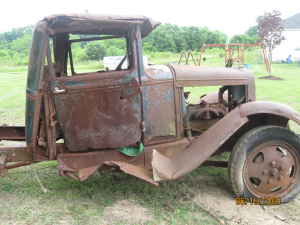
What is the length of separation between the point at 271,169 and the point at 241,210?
552 millimetres

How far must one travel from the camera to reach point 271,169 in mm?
3484

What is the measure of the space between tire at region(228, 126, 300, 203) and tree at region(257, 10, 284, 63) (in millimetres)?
25567

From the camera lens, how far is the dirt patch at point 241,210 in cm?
319

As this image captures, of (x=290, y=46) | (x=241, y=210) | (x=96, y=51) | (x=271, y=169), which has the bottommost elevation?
(x=241, y=210)

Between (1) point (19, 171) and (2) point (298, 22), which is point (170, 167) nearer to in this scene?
(1) point (19, 171)

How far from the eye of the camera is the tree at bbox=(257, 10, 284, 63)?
90.6 feet

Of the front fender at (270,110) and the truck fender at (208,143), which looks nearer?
the truck fender at (208,143)

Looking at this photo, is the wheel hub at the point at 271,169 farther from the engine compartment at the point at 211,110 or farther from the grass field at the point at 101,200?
the engine compartment at the point at 211,110

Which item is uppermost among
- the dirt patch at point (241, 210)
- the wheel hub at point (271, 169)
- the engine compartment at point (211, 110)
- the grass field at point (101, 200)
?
the engine compartment at point (211, 110)

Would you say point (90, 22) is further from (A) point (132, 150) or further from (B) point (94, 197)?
(B) point (94, 197)

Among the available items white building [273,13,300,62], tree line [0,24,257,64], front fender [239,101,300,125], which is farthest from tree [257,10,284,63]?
front fender [239,101,300,125]

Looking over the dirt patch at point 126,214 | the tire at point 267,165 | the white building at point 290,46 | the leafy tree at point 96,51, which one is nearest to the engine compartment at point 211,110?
the tire at point 267,165
